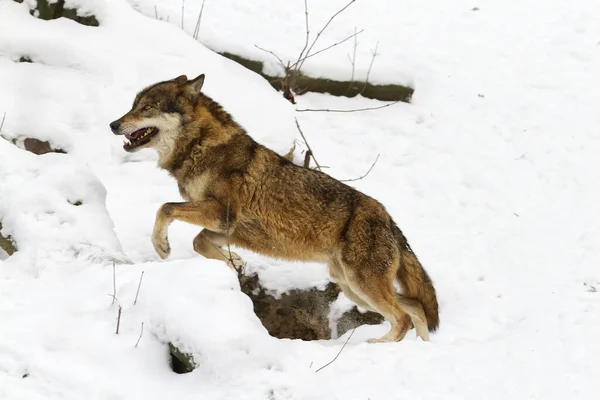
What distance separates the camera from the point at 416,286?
6.66 meters

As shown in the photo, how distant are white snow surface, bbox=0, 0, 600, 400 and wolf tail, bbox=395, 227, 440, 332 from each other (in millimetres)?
245

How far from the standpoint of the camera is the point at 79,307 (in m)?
4.70

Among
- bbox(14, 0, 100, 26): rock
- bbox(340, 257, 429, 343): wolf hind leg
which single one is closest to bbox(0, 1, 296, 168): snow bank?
bbox(14, 0, 100, 26): rock

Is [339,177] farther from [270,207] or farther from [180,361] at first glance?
[180,361]

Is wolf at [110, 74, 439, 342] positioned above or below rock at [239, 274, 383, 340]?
above

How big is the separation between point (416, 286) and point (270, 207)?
1.58 m

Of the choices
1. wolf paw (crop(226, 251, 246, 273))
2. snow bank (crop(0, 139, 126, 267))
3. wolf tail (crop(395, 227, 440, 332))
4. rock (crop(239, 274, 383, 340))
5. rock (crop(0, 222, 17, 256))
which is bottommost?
rock (crop(239, 274, 383, 340))

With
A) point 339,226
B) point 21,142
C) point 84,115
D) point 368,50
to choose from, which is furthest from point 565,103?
point 21,142

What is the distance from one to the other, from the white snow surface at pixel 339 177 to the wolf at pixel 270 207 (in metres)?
0.57

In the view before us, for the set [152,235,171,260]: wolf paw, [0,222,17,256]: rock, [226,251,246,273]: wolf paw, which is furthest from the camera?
[226,251,246,273]: wolf paw

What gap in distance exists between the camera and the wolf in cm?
638

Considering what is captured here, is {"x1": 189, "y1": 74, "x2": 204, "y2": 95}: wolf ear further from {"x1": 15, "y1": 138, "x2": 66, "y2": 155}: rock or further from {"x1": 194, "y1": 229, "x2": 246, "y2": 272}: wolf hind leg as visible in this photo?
{"x1": 15, "y1": 138, "x2": 66, "y2": 155}: rock

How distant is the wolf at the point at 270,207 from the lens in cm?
638

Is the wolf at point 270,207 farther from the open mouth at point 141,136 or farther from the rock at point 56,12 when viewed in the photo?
the rock at point 56,12
